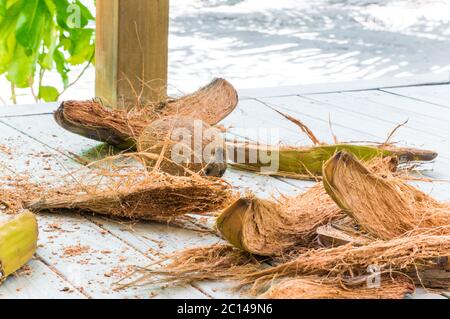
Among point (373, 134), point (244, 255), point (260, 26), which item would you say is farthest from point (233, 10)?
point (244, 255)

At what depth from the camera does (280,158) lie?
70.5 inches

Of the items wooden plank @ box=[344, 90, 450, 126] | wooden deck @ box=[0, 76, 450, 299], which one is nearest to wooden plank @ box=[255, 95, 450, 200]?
wooden deck @ box=[0, 76, 450, 299]

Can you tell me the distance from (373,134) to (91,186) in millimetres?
905

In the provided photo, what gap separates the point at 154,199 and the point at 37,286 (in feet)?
1.00

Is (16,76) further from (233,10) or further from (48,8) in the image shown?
(233,10)

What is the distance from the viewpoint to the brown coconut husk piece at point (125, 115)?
185 centimetres

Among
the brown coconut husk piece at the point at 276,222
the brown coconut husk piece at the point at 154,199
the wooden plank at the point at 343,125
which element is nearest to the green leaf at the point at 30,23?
the wooden plank at the point at 343,125

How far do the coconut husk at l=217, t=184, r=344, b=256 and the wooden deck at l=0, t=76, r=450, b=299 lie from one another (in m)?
0.09

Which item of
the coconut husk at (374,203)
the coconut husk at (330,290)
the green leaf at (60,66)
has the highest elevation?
the coconut husk at (374,203)

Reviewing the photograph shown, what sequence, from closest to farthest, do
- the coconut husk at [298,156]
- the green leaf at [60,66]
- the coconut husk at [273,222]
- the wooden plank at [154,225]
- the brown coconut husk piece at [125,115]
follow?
the coconut husk at [273,222] → the wooden plank at [154,225] → the coconut husk at [298,156] → the brown coconut husk piece at [125,115] → the green leaf at [60,66]

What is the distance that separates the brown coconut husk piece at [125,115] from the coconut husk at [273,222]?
53 centimetres

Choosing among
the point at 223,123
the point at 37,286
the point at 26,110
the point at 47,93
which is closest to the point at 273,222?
the point at 37,286

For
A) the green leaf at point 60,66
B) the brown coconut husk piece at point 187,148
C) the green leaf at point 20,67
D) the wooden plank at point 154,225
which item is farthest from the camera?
the green leaf at point 60,66

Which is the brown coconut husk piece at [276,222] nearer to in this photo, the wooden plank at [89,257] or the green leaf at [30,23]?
the wooden plank at [89,257]
